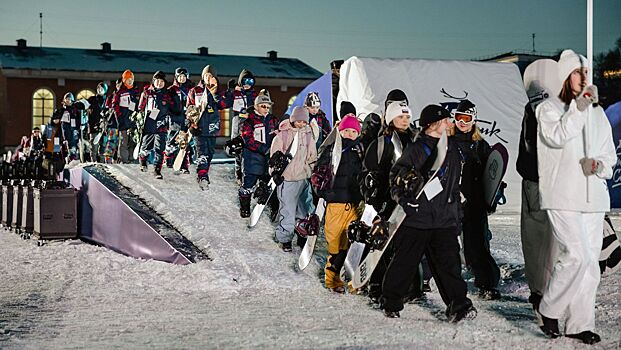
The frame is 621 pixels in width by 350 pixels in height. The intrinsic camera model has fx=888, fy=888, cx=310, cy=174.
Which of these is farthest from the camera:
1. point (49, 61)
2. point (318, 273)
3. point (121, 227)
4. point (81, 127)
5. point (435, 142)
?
point (49, 61)

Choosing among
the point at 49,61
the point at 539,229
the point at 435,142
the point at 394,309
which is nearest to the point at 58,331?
the point at 394,309

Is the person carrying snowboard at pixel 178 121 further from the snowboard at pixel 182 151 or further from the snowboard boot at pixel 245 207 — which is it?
the snowboard boot at pixel 245 207

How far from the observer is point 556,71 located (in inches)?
264

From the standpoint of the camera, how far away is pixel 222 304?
8.38m

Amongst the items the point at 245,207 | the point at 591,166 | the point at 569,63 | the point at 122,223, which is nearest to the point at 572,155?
the point at 591,166

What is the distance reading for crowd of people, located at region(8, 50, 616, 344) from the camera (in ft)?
20.5

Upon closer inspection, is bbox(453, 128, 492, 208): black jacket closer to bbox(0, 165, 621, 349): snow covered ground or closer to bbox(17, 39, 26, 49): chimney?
bbox(0, 165, 621, 349): snow covered ground

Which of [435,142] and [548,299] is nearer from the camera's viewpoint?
[548,299]

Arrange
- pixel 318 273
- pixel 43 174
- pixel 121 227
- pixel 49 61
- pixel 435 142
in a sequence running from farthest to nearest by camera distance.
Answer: pixel 49 61
pixel 43 174
pixel 121 227
pixel 318 273
pixel 435 142

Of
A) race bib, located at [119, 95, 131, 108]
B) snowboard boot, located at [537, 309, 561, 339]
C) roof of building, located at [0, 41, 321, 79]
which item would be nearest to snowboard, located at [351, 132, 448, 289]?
snowboard boot, located at [537, 309, 561, 339]

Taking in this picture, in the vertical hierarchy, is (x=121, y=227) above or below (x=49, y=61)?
below

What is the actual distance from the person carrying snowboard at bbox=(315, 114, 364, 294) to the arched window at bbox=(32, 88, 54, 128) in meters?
35.0

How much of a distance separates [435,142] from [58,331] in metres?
Answer: 3.39

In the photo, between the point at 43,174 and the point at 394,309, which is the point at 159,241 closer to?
the point at 394,309
